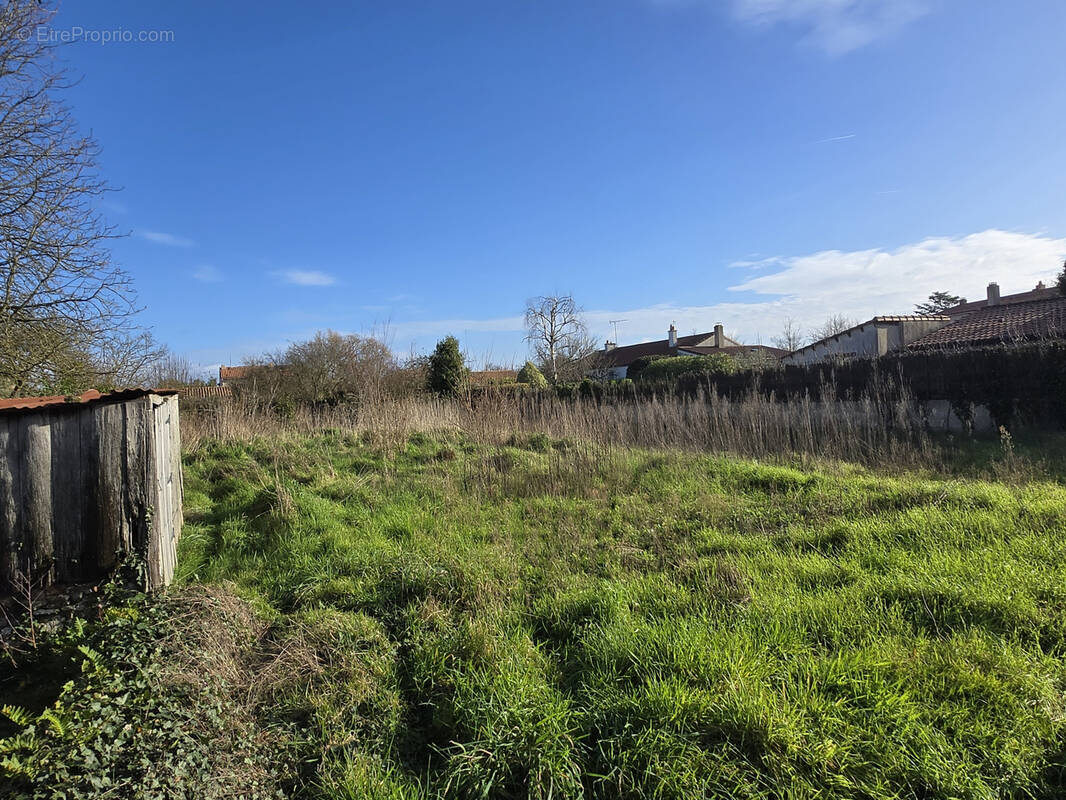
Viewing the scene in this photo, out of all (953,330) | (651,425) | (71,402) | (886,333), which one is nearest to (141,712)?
(71,402)

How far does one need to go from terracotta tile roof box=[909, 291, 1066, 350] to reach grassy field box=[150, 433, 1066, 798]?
1408 centimetres

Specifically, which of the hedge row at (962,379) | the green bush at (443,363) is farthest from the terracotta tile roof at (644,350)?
the hedge row at (962,379)

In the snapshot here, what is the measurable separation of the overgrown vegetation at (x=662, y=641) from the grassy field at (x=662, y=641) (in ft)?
0.05

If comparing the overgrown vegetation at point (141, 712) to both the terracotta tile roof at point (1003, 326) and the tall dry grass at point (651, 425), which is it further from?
the terracotta tile roof at point (1003, 326)

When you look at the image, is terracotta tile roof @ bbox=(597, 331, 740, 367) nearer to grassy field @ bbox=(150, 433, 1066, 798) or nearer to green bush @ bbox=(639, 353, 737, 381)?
green bush @ bbox=(639, 353, 737, 381)

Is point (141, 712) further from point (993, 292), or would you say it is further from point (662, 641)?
point (993, 292)

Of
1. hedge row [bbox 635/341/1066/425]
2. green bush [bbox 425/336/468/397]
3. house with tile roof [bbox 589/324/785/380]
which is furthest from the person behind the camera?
house with tile roof [bbox 589/324/785/380]

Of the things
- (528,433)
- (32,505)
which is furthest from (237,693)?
(528,433)

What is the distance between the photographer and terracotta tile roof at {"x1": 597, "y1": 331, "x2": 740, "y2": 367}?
4428cm

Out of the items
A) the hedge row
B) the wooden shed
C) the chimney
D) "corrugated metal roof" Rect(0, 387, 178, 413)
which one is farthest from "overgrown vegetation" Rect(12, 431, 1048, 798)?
the chimney

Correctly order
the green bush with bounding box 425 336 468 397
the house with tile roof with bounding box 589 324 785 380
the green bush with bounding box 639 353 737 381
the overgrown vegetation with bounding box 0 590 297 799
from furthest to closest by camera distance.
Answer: the house with tile roof with bounding box 589 324 785 380 < the green bush with bounding box 425 336 468 397 < the green bush with bounding box 639 353 737 381 < the overgrown vegetation with bounding box 0 590 297 799

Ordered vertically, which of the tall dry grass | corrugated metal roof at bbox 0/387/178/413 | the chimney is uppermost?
the chimney

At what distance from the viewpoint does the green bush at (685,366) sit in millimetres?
19094

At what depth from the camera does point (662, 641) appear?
9.63ft
